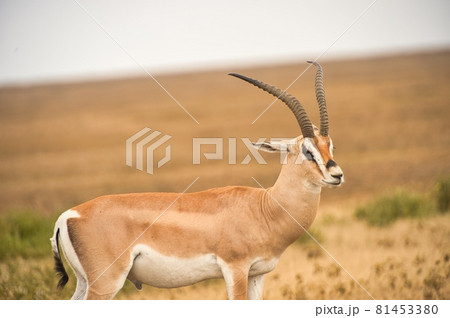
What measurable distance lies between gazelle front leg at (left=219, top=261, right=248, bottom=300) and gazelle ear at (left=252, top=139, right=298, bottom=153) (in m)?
1.26

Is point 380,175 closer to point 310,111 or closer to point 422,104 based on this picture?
point 310,111

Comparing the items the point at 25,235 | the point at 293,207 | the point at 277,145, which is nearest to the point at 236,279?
the point at 293,207

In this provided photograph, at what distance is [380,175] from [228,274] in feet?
66.2

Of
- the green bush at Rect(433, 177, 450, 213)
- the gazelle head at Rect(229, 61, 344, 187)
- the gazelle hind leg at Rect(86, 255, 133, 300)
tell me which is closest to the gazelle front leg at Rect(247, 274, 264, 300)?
the gazelle head at Rect(229, 61, 344, 187)

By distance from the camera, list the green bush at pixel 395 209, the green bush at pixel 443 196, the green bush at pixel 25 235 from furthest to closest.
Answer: the green bush at pixel 443 196
the green bush at pixel 395 209
the green bush at pixel 25 235

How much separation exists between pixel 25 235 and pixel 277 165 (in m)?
Result: 18.0

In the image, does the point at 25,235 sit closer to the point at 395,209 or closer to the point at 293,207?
the point at 293,207

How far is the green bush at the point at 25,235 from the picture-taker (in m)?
11.0

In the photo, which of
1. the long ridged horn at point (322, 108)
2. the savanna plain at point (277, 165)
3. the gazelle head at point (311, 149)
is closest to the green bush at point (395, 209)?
the savanna plain at point (277, 165)

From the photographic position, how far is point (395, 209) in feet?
44.1

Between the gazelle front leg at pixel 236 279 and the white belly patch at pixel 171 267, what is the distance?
0.52ft

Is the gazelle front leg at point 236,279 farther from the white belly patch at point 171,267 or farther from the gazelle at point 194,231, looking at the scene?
the white belly patch at point 171,267

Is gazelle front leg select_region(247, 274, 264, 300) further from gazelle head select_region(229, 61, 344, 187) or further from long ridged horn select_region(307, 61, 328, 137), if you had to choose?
long ridged horn select_region(307, 61, 328, 137)

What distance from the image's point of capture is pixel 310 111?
40719 millimetres
